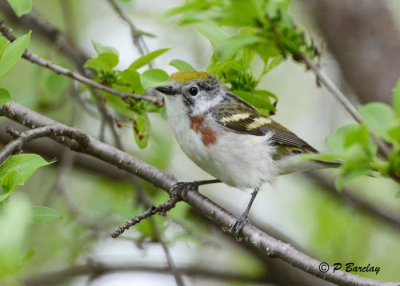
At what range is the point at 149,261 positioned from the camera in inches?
197

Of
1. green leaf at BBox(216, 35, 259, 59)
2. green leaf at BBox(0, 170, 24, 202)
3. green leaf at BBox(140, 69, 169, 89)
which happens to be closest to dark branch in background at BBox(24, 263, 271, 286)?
green leaf at BBox(140, 69, 169, 89)

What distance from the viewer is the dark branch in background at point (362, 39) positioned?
596 centimetres

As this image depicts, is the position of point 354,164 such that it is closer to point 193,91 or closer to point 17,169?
point 17,169

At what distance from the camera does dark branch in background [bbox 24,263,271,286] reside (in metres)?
4.63

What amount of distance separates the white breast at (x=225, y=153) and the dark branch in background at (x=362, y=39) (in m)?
2.55

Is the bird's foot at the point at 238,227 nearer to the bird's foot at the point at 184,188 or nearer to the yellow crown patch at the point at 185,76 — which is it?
the bird's foot at the point at 184,188

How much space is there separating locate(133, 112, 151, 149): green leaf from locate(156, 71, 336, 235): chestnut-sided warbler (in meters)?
A: 0.20

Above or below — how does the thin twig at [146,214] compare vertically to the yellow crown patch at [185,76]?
below

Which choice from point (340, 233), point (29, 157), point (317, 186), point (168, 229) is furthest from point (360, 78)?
point (29, 157)

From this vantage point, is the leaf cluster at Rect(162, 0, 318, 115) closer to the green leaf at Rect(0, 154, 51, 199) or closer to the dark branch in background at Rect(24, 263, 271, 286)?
the green leaf at Rect(0, 154, 51, 199)

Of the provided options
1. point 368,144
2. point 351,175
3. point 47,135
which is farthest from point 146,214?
point 368,144

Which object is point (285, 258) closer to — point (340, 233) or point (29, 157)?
point (29, 157)

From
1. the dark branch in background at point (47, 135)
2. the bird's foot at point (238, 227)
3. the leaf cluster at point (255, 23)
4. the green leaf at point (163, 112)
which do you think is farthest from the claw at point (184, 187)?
the leaf cluster at point (255, 23)

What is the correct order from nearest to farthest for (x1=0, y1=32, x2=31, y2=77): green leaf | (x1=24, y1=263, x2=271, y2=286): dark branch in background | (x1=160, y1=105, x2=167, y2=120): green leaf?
(x1=0, y1=32, x2=31, y2=77): green leaf, (x1=160, y1=105, x2=167, y2=120): green leaf, (x1=24, y1=263, x2=271, y2=286): dark branch in background
